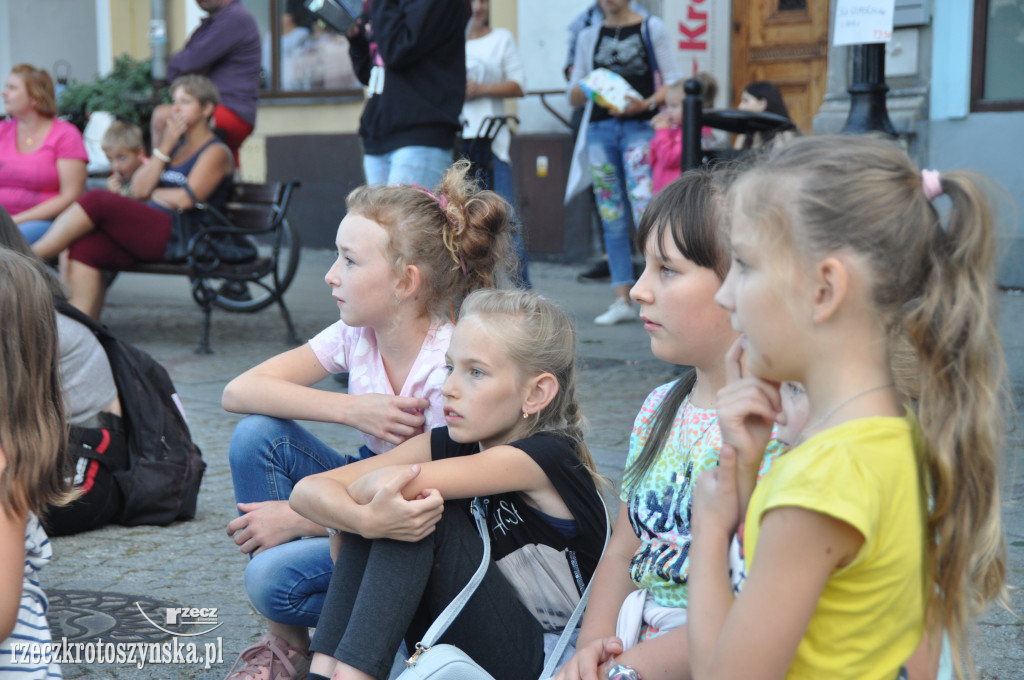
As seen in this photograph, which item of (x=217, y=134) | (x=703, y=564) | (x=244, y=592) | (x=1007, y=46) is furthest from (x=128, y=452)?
(x=1007, y=46)

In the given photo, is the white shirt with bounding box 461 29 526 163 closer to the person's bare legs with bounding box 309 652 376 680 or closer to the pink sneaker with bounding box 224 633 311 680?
the pink sneaker with bounding box 224 633 311 680

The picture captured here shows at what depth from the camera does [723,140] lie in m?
8.37

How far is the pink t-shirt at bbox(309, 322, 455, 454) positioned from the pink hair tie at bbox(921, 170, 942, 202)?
1.36 metres

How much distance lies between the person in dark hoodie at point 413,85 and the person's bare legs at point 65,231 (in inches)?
70.7

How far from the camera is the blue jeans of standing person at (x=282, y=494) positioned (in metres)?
2.49

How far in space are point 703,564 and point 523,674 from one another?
29.7 inches

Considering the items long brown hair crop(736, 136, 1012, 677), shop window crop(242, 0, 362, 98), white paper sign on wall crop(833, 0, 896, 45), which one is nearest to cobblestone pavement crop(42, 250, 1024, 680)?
long brown hair crop(736, 136, 1012, 677)

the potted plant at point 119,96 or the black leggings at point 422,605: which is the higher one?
the potted plant at point 119,96

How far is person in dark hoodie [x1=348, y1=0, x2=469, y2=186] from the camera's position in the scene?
17.6 ft

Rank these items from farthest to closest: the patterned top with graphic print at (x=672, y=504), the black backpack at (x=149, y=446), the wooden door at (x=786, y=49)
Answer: the wooden door at (x=786, y=49) < the black backpack at (x=149, y=446) < the patterned top with graphic print at (x=672, y=504)

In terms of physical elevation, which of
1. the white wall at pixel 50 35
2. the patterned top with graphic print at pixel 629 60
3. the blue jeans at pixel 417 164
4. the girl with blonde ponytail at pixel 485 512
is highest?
the white wall at pixel 50 35

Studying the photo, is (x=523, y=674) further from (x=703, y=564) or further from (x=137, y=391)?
(x=137, y=391)

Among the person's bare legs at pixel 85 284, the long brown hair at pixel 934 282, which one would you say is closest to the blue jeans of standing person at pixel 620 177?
the person's bare legs at pixel 85 284

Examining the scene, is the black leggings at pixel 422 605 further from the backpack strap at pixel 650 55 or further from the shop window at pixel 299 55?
the shop window at pixel 299 55
